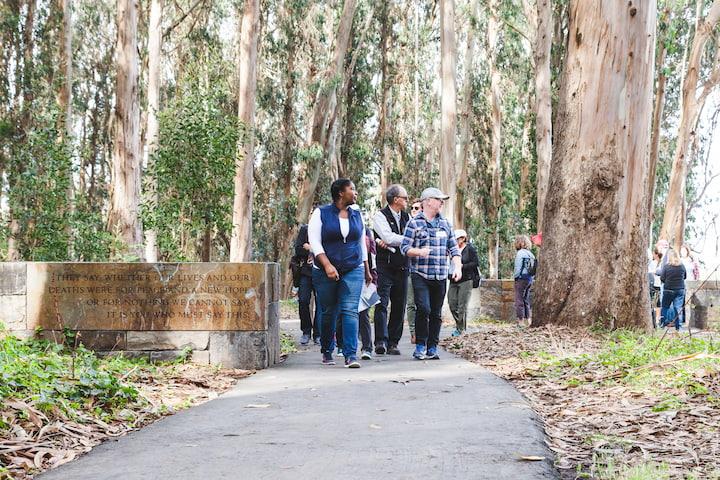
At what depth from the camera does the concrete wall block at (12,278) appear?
26.8ft

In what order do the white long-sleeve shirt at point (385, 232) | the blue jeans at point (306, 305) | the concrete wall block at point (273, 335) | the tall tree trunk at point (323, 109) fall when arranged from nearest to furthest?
1. the concrete wall block at point (273, 335)
2. the white long-sleeve shirt at point (385, 232)
3. the blue jeans at point (306, 305)
4. the tall tree trunk at point (323, 109)

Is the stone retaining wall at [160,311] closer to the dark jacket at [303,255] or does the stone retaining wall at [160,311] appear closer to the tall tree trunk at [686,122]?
the dark jacket at [303,255]

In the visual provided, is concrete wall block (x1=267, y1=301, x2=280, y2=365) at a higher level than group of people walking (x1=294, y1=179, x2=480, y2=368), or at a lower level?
lower

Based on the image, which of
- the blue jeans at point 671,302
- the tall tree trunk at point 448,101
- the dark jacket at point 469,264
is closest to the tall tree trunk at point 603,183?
the dark jacket at point 469,264

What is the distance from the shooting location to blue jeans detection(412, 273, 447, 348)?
8.79 meters

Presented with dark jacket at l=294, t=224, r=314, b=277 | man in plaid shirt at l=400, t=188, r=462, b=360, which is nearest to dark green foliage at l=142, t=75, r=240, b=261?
dark jacket at l=294, t=224, r=314, b=277

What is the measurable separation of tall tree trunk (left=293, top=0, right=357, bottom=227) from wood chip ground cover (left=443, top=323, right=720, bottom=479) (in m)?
16.0

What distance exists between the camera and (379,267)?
371 inches

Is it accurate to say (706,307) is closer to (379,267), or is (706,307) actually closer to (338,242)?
(379,267)

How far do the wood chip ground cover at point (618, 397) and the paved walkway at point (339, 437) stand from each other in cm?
22

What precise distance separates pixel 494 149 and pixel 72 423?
3175 cm

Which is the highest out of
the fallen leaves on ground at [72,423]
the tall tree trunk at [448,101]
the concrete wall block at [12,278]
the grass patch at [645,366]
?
the tall tree trunk at [448,101]

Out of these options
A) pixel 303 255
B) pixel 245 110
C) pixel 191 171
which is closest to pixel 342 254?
pixel 303 255

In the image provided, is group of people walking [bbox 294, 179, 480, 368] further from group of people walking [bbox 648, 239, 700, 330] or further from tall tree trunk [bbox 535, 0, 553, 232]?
tall tree trunk [bbox 535, 0, 553, 232]
